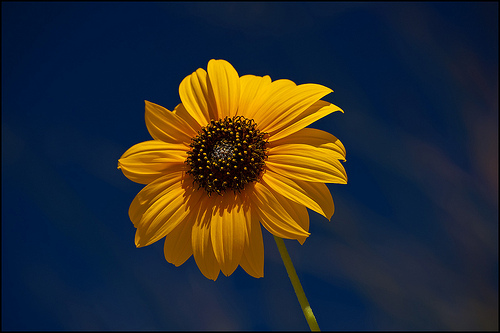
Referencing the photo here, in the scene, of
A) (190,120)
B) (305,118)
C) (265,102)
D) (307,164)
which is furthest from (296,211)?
(190,120)

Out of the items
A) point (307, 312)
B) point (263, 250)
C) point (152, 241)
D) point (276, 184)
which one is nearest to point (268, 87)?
point (276, 184)

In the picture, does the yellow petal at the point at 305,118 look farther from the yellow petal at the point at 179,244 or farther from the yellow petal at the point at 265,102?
the yellow petal at the point at 179,244

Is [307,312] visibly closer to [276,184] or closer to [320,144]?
[276,184]

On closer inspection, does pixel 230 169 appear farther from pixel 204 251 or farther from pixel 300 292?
pixel 300 292

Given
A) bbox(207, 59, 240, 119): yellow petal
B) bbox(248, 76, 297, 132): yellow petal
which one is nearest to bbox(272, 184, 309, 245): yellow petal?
bbox(248, 76, 297, 132): yellow petal

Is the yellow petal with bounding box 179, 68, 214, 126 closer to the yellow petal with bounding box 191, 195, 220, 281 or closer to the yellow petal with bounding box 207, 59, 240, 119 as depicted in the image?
the yellow petal with bounding box 207, 59, 240, 119
